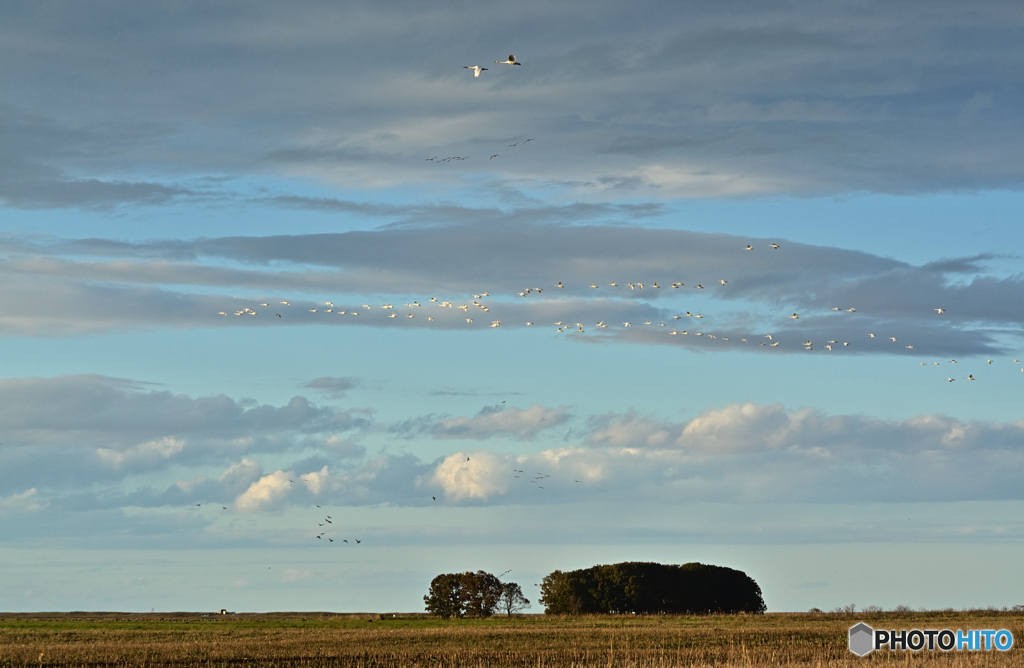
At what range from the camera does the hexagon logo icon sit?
61.8 m

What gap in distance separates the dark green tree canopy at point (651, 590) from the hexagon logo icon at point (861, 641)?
5797 cm

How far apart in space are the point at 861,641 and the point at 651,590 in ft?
222

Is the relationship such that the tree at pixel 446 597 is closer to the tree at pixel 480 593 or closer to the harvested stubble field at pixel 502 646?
the tree at pixel 480 593

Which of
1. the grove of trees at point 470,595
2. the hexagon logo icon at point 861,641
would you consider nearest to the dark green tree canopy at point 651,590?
the grove of trees at point 470,595

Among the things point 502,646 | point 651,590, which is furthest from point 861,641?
point 651,590

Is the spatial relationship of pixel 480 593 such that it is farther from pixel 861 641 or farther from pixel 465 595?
pixel 861 641

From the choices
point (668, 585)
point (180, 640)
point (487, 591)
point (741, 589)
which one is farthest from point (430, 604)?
point (180, 640)

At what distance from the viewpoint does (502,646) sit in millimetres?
66062

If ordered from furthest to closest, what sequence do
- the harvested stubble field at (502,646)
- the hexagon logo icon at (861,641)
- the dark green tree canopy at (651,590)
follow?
the dark green tree canopy at (651,590) → the hexagon logo icon at (861,641) → the harvested stubble field at (502,646)

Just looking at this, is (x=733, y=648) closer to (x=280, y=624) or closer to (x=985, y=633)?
(x=985, y=633)

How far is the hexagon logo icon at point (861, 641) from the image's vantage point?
6183 centimetres

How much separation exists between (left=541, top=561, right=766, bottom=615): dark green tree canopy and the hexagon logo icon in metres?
58.0

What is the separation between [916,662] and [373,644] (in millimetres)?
34902

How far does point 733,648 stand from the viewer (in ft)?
202
